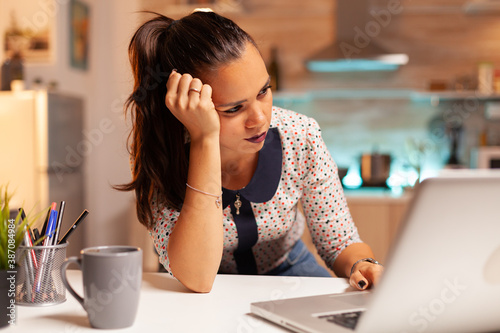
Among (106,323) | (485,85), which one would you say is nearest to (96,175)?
(485,85)

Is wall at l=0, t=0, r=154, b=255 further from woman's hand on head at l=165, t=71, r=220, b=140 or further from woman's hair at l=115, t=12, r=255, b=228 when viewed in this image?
woman's hand on head at l=165, t=71, r=220, b=140

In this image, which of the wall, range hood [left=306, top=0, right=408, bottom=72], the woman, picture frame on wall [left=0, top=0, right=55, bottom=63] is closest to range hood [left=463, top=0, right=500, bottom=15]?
range hood [left=306, top=0, right=408, bottom=72]

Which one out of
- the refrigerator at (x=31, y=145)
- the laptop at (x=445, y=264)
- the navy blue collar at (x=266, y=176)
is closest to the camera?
the laptop at (x=445, y=264)

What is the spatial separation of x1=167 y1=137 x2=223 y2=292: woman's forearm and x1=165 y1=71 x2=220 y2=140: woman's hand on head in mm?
24

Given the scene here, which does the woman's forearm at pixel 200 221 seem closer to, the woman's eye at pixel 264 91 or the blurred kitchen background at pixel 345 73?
the woman's eye at pixel 264 91

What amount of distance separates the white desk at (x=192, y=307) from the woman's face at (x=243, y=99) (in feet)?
0.98

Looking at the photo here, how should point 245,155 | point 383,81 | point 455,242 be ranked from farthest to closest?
point 383,81 → point 245,155 → point 455,242

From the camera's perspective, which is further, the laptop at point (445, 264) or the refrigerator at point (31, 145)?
the refrigerator at point (31, 145)

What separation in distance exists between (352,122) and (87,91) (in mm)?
2015

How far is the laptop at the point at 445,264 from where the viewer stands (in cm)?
50

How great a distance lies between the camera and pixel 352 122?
12.2 feet

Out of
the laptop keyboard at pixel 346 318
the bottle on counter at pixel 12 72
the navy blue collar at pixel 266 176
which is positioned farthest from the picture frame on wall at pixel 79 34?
the laptop keyboard at pixel 346 318

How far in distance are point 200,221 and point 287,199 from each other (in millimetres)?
332

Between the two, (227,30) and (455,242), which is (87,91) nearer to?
(227,30)
